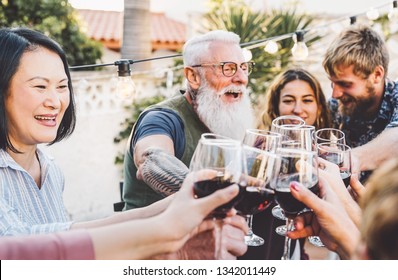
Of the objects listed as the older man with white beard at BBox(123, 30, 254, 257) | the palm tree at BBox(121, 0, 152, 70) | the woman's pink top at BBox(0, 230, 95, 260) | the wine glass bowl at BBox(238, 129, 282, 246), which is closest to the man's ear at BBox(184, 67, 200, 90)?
the older man with white beard at BBox(123, 30, 254, 257)

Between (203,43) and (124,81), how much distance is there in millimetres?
561

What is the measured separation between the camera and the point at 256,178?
1.39m

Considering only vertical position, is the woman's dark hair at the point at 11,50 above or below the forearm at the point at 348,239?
above

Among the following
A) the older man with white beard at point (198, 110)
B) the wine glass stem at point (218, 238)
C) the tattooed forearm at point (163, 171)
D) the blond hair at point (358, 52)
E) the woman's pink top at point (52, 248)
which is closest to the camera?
the woman's pink top at point (52, 248)

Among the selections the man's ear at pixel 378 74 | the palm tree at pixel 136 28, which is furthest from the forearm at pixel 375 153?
the palm tree at pixel 136 28

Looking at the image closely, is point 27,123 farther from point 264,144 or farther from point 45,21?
point 45,21

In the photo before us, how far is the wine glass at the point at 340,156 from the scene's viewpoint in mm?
1813

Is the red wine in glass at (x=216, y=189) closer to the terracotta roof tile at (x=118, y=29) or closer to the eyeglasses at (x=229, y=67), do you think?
the eyeglasses at (x=229, y=67)

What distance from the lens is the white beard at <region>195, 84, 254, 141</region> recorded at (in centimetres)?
294

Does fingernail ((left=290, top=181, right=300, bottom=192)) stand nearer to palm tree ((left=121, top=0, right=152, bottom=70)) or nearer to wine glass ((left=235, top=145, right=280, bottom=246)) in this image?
wine glass ((left=235, top=145, right=280, bottom=246))

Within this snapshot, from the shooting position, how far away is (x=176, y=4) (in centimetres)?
1240

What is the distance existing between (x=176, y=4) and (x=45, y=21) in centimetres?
487

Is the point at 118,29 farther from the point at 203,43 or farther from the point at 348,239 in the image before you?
the point at 348,239

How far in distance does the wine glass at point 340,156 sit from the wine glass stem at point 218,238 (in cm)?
64
